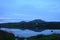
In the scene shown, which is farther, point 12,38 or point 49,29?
point 49,29

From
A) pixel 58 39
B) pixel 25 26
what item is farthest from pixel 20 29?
pixel 58 39

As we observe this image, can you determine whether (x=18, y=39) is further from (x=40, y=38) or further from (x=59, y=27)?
(x=59, y=27)

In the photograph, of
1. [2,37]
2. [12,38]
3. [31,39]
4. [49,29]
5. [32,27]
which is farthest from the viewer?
[32,27]

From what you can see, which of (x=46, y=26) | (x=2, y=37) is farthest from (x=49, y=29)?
(x=2, y=37)

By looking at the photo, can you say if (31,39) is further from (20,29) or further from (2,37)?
(20,29)

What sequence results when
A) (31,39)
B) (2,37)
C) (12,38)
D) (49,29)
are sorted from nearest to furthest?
1. (2,37)
2. (12,38)
3. (31,39)
4. (49,29)

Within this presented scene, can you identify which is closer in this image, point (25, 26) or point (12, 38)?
point (12, 38)

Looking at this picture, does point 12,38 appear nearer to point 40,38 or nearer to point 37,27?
point 40,38

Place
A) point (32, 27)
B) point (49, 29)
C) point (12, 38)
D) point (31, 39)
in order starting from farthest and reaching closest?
point (32, 27) → point (49, 29) → point (31, 39) → point (12, 38)
